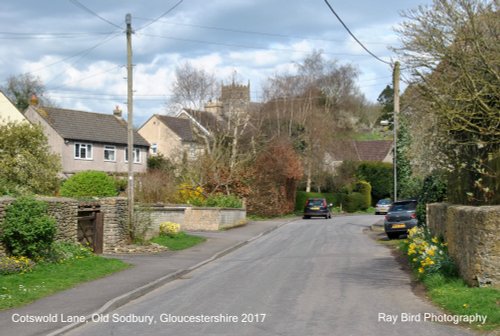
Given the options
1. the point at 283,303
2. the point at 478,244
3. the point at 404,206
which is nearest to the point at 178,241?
the point at 404,206

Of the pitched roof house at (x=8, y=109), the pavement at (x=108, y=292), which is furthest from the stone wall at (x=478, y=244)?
the pitched roof house at (x=8, y=109)

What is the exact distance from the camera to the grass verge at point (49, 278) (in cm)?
1202

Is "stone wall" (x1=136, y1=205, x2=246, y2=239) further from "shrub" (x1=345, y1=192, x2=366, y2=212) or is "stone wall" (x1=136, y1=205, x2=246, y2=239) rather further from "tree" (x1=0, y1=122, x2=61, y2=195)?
"shrub" (x1=345, y1=192, x2=366, y2=212)

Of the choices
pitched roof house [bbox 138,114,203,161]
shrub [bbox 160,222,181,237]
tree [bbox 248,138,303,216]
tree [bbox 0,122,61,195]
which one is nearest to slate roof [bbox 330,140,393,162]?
pitched roof house [bbox 138,114,203,161]

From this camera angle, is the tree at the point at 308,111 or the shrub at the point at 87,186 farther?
the tree at the point at 308,111

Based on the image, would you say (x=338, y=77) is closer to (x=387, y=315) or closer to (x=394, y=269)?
(x=394, y=269)

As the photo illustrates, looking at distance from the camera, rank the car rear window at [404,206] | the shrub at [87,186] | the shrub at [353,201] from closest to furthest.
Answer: the car rear window at [404,206]
the shrub at [87,186]
the shrub at [353,201]

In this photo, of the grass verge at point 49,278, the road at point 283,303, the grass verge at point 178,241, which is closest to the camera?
the road at point 283,303

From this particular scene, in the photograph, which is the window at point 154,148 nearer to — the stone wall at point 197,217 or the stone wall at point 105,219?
the stone wall at point 197,217

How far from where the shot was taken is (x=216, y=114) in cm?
6159

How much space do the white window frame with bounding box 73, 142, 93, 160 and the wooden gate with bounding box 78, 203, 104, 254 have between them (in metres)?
32.4

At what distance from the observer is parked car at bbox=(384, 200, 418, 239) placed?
27266 mm

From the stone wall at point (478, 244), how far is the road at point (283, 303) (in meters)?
1.10

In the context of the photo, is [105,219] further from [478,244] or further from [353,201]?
[353,201]
